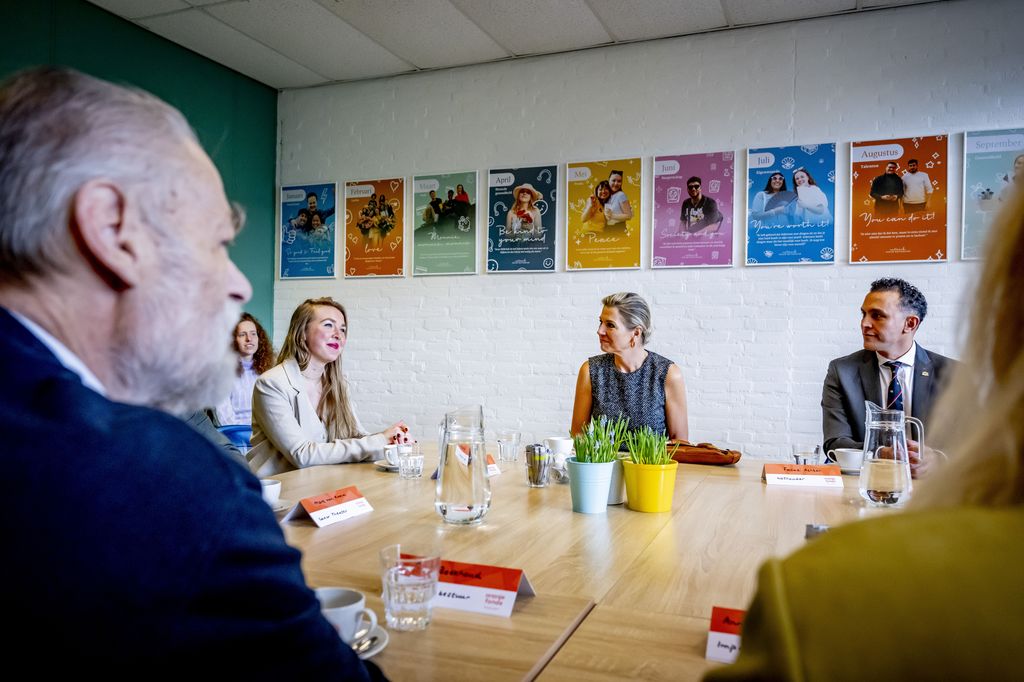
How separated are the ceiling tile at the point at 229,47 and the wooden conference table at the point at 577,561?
3.49 meters

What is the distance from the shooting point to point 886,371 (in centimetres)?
321

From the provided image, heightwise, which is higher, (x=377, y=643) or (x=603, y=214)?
(x=603, y=214)

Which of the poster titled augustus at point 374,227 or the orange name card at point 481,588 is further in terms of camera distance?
the poster titled augustus at point 374,227

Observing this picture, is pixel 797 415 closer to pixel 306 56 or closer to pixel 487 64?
pixel 487 64

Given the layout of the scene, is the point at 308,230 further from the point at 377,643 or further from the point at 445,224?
the point at 377,643

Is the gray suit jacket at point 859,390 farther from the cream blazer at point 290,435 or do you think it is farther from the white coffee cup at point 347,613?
the white coffee cup at point 347,613

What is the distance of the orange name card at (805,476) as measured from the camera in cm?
219

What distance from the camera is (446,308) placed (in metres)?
5.12

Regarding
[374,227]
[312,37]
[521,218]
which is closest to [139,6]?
[312,37]

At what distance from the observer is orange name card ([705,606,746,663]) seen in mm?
954

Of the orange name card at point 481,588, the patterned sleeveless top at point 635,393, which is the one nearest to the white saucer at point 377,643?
the orange name card at point 481,588

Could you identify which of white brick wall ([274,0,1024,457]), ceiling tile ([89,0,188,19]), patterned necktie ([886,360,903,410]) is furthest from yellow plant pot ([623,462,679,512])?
ceiling tile ([89,0,188,19])

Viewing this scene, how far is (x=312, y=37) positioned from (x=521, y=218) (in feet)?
5.92

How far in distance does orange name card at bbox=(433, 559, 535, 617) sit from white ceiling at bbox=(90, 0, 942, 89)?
12.5ft
